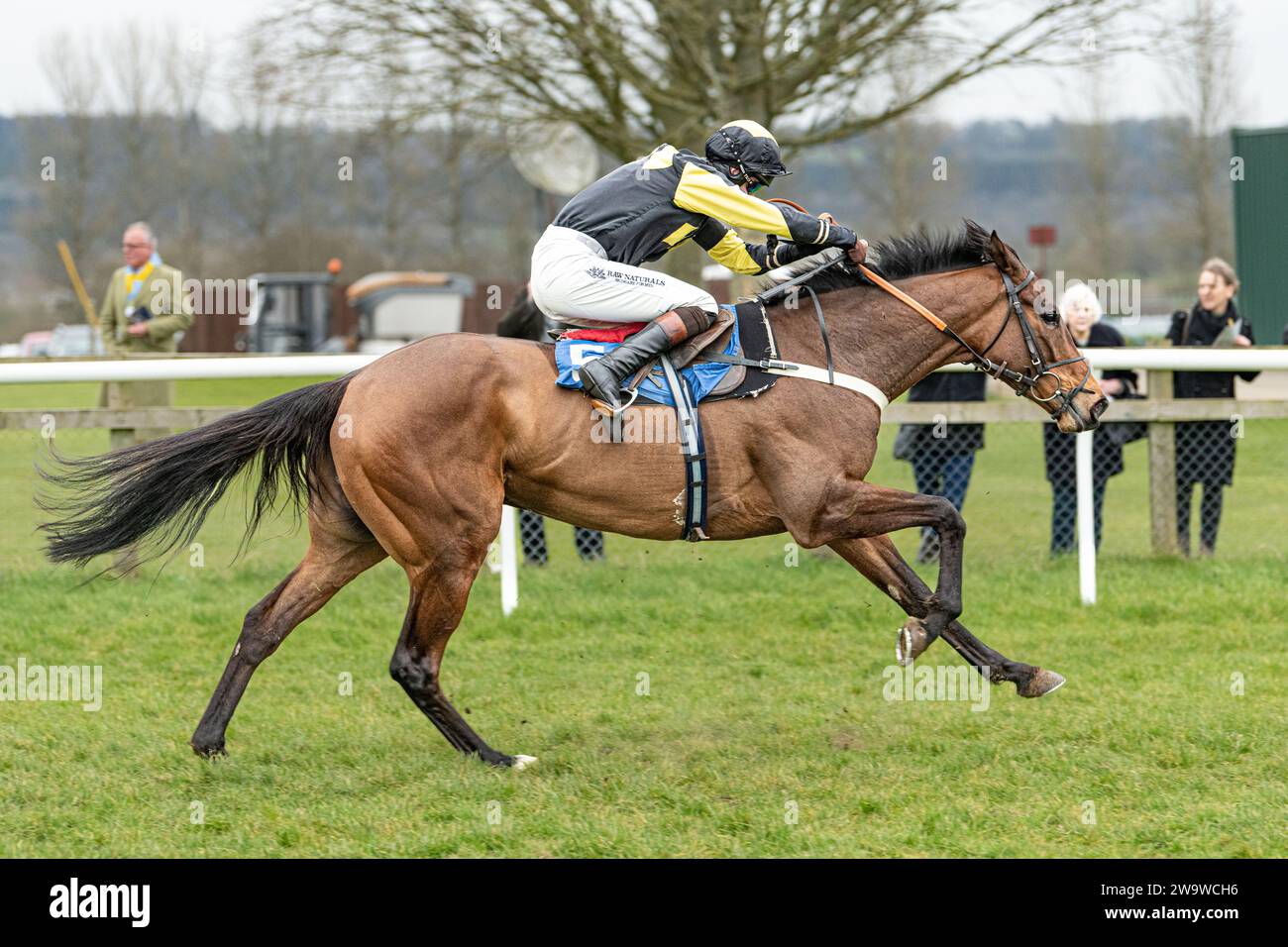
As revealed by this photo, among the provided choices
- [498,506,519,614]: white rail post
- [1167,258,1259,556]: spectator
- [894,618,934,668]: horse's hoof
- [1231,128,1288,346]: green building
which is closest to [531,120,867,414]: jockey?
[894,618,934,668]: horse's hoof

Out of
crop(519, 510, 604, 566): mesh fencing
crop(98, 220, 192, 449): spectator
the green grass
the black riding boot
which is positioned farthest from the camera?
crop(98, 220, 192, 449): spectator

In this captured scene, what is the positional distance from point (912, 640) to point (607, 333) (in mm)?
1463

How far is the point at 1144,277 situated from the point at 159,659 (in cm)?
4472

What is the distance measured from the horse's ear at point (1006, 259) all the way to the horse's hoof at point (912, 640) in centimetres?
135

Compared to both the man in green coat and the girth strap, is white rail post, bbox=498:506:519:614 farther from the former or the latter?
the man in green coat

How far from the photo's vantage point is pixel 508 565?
22.6 ft

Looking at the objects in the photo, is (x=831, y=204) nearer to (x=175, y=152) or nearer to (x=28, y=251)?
(x=175, y=152)

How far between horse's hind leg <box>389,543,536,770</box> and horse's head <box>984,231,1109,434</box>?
203cm

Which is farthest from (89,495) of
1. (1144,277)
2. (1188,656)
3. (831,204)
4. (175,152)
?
(831,204)

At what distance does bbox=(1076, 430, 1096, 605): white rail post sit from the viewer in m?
6.89

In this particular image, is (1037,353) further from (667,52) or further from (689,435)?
(667,52)

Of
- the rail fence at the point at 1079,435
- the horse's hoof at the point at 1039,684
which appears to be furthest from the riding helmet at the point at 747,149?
the rail fence at the point at 1079,435

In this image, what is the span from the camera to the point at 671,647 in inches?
253

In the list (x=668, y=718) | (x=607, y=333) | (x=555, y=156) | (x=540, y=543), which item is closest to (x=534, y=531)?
(x=540, y=543)
